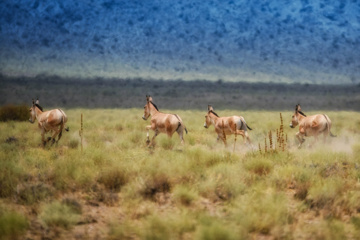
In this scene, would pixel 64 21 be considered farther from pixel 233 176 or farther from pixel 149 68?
pixel 233 176

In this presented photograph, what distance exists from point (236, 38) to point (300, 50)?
9596 mm

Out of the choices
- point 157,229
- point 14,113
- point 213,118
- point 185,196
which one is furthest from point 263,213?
point 14,113

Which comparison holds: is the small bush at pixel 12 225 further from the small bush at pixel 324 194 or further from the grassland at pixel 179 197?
the small bush at pixel 324 194

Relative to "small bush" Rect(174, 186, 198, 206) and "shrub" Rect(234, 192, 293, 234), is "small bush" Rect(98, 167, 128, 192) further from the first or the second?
"shrub" Rect(234, 192, 293, 234)

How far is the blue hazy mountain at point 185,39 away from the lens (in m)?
59.6

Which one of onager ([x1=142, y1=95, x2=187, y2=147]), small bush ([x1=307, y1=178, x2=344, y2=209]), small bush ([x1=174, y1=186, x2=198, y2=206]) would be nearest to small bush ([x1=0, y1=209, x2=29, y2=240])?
small bush ([x1=174, y1=186, x2=198, y2=206])

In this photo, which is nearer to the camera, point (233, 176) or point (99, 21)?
point (233, 176)

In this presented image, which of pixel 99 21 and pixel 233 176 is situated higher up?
pixel 99 21

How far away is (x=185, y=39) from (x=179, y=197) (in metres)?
58.9

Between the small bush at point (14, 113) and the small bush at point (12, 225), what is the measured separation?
71.2 ft

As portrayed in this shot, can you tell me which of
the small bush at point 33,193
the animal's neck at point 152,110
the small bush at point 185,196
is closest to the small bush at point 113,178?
the small bush at point 33,193

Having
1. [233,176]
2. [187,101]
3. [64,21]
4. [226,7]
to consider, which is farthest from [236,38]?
[233,176]

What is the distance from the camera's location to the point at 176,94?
5434 cm

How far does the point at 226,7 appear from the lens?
7194cm
